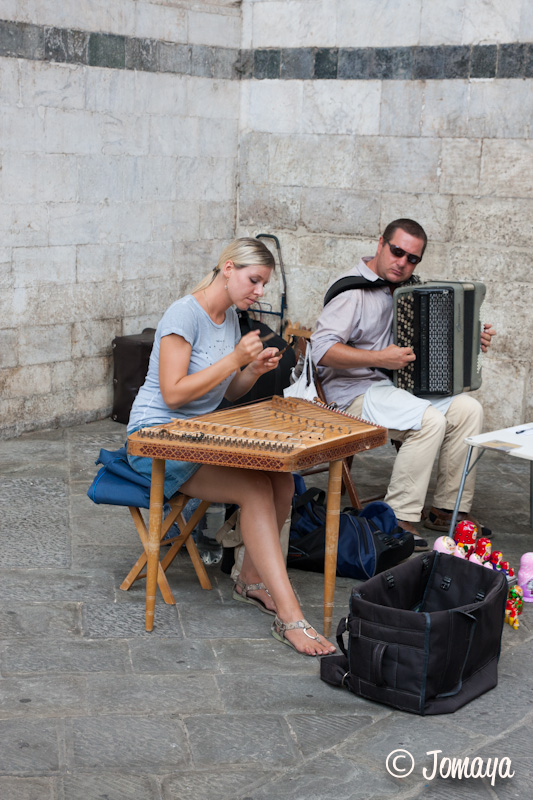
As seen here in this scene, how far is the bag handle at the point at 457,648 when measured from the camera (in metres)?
3.10

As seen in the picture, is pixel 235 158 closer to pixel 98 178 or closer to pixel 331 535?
pixel 98 178

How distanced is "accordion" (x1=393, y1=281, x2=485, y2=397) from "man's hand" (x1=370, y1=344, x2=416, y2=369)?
0.14 feet

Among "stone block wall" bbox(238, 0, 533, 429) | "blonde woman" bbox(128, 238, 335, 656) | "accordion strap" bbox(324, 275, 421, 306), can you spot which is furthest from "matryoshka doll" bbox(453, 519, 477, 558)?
"stone block wall" bbox(238, 0, 533, 429)

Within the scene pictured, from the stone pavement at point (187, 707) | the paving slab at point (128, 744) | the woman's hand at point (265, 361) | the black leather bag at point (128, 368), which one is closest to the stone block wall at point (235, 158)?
the black leather bag at point (128, 368)

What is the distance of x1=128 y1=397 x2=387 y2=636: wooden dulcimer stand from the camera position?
3.31m

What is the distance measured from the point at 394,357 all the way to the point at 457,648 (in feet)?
5.82

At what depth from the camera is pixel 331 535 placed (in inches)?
144

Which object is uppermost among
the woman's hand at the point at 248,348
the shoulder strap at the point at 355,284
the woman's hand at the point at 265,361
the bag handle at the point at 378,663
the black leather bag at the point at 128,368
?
the shoulder strap at the point at 355,284

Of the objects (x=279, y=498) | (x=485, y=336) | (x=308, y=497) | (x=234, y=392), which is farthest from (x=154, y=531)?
Result: (x=485, y=336)

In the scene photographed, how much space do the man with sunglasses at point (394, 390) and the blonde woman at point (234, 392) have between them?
0.85m

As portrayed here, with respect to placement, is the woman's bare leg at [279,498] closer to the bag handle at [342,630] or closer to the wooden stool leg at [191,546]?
the wooden stool leg at [191,546]

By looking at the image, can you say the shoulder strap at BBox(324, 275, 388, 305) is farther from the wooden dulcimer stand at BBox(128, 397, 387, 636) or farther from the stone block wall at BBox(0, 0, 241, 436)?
the stone block wall at BBox(0, 0, 241, 436)

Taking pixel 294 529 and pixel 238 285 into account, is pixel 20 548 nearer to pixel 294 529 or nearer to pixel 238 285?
pixel 294 529

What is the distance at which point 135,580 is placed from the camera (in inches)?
157
